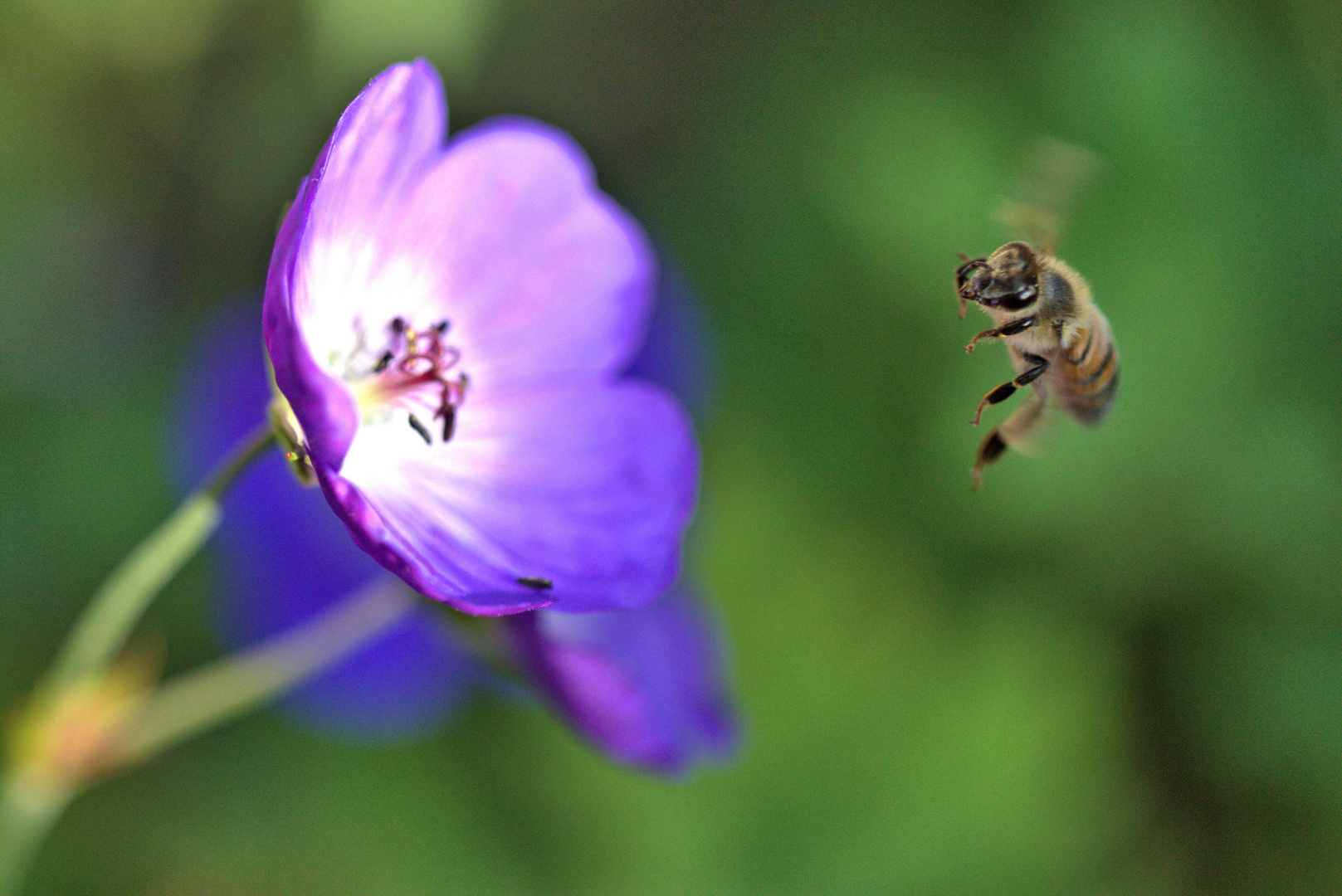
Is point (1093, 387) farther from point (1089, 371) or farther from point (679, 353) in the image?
point (679, 353)

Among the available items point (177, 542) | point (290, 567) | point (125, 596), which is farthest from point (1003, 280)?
point (290, 567)

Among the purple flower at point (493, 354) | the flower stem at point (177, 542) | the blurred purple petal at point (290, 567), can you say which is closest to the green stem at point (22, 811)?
the flower stem at point (177, 542)

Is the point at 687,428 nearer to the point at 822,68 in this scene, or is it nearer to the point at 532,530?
the point at 532,530

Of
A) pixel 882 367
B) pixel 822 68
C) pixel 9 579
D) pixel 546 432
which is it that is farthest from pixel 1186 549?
pixel 9 579

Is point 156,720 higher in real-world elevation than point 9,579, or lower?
higher

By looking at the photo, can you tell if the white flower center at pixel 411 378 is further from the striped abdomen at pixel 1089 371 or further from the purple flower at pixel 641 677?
the striped abdomen at pixel 1089 371

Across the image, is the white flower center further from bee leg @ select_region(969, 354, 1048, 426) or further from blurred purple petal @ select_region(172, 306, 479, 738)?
blurred purple petal @ select_region(172, 306, 479, 738)

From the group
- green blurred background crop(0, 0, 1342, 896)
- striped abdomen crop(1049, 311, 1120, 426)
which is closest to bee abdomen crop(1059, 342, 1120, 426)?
striped abdomen crop(1049, 311, 1120, 426)
